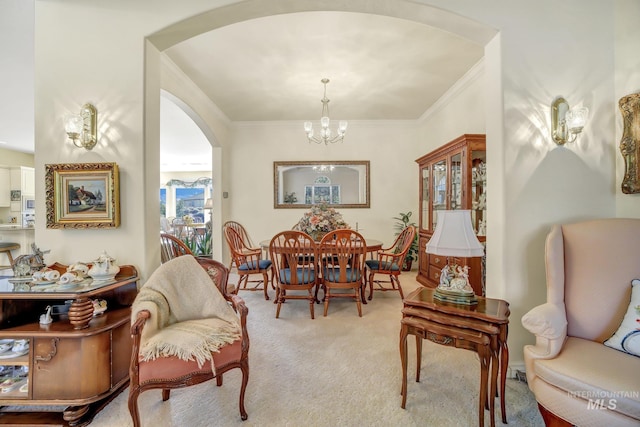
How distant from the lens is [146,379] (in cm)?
140

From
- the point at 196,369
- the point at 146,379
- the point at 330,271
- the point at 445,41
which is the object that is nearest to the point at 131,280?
the point at 146,379

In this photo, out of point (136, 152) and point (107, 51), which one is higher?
point (107, 51)

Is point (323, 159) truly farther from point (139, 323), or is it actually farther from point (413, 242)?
point (139, 323)

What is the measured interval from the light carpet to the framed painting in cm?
123

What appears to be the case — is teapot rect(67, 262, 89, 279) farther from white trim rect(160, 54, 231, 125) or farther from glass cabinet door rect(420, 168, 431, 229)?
glass cabinet door rect(420, 168, 431, 229)

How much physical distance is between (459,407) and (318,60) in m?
3.41

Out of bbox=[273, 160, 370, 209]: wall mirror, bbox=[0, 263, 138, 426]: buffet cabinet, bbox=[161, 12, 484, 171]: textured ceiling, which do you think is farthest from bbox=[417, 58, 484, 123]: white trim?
bbox=[0, 263, 138, 426]: buffet cabinet

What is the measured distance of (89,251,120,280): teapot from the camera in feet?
5.82

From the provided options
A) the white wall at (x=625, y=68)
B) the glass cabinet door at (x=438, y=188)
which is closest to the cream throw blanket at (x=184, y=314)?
the white wall at (x=625, y=68)

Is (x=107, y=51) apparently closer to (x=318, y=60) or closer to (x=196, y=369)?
(x=318, y=60)

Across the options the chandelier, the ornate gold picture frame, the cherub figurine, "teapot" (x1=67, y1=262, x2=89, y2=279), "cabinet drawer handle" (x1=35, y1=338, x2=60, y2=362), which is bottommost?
"cabinet drawer handle" (x1=35, y1=338, x2=60, y2=362)

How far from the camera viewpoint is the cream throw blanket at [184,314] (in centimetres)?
145

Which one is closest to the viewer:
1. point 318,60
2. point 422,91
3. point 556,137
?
point 556,137

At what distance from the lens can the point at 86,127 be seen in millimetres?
1921
